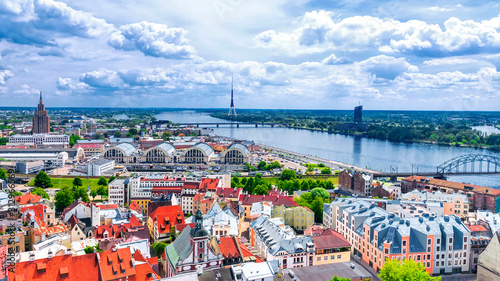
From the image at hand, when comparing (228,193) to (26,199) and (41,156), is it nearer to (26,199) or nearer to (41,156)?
(26,199)

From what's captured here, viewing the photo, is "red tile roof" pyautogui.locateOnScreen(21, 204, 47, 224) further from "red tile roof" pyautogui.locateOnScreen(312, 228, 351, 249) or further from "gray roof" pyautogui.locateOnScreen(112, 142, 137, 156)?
"gray roof" pyautogui.locateOnScreen(112, 142, 137, 156)

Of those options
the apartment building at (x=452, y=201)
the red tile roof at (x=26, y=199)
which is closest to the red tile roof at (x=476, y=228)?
the apartment building at (x=452, y=201)

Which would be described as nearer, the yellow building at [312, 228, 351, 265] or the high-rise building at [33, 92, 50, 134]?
the yellow building at [312, 228, 351, 265]

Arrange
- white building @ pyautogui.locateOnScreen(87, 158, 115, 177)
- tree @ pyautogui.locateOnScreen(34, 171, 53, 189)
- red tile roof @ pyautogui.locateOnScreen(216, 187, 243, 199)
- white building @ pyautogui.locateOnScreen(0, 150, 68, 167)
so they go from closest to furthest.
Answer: red tile roof @ pyautogui.locateOnScreen(216, 187, 243, 199)
tree @ pyautogui.locateOnScreen(34, 171, 53, 189)
white building @ pyautogui.locateOnScreen(87, 158, 115, 177)
white building @ pyautogui.locateOnScreen(0, 150, 68, 167)

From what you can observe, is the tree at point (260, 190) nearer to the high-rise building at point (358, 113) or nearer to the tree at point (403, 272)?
the tree at point (403, 272)

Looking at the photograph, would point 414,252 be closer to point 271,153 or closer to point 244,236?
point 244,236

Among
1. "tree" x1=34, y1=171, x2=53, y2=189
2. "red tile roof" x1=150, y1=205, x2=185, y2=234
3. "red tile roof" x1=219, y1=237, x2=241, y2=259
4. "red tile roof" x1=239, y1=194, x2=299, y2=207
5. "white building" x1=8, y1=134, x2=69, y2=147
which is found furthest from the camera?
"white building" x1=8, y1=134, x2=69, y2=147

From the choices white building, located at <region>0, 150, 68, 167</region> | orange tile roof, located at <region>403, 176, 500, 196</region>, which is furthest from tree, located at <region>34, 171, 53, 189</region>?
orange tile roof, located at <region>403, 176, 500, 196</region>
